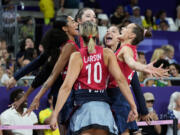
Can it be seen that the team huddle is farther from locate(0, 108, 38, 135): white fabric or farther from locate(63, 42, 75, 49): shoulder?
locate(0, 108, 38, 135): white fabric

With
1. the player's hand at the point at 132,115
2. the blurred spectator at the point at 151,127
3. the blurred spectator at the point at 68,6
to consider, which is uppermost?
the blurred spectator at the point at 68,6

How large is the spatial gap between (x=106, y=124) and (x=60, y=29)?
5.15ft

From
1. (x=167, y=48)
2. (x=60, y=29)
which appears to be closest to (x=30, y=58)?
(x=167, y=48)

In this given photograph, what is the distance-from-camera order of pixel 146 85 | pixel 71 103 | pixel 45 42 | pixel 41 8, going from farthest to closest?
pixel 41 8, pixel 146 85, pixel 45 42, pixel 71 103

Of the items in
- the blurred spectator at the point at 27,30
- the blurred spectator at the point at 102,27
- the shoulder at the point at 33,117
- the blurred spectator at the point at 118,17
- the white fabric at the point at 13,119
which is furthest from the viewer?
the blurred spectator at the point at 118,17

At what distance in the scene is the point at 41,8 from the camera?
49.9 feet

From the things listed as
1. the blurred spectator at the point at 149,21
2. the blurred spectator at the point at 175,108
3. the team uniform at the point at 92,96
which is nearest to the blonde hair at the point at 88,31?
the team uniform at the point at 92,96

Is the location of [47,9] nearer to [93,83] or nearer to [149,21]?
[149,21]

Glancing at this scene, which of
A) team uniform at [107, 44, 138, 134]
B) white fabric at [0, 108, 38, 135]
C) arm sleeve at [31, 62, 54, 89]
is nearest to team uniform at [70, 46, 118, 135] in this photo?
team uniform at [107, 44, 138, 134]

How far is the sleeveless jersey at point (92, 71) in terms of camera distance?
17.9 feet

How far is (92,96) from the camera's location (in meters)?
5.49

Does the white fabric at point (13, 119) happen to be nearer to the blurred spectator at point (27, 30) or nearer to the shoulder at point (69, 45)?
the shoulder at point (69, 45)

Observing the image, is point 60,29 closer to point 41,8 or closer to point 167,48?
point 167,48

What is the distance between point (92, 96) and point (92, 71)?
0.28 meters
